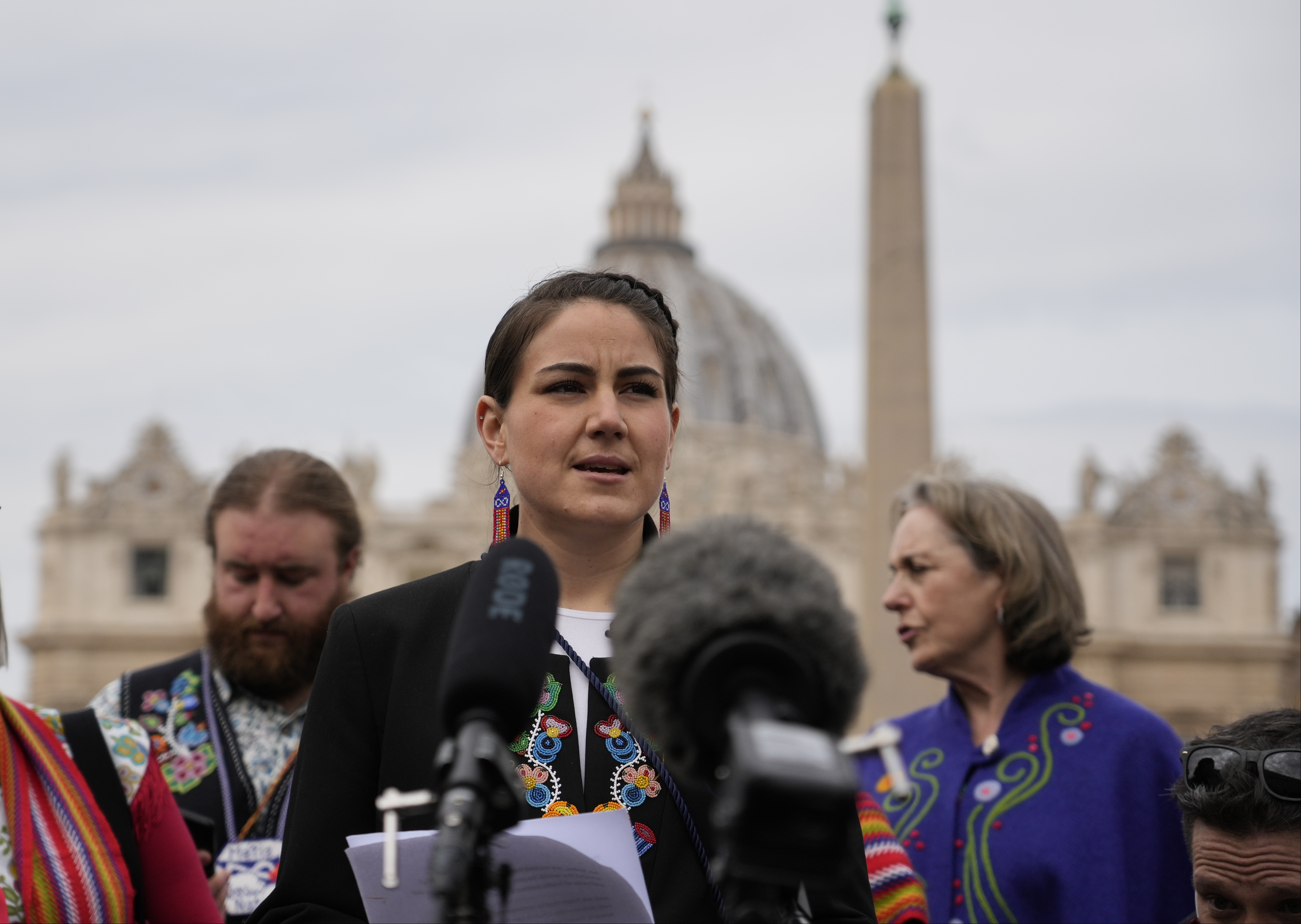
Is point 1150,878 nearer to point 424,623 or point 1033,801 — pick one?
point 1033,801

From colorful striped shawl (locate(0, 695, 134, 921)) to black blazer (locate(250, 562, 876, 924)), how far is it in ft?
1.96

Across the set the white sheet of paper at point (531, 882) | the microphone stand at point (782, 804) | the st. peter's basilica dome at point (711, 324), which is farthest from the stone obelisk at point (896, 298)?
the st. peter's basilica dome at point (711, 324)

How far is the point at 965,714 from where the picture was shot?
4.11 metres

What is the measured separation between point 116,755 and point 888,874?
56.8 inches

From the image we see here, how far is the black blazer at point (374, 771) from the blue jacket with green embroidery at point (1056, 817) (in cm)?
153

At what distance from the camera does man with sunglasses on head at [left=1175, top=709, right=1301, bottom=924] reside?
269 centimetres

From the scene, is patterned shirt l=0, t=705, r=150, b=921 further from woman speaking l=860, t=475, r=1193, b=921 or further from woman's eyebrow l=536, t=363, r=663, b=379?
woman speaking l=860, t=475, r=1193, b=921

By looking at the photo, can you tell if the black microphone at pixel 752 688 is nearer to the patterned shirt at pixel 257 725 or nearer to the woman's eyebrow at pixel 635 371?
the woman's eyebrow at pixel 635 371

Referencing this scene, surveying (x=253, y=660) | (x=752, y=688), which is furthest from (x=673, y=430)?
(x=253, y=660)

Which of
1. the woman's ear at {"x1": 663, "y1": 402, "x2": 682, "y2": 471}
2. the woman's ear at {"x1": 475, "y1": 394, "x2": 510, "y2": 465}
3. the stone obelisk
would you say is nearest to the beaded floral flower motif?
the woman's ear at {"x1": 663, "y1": 402, "x2": 682, "y2": 471}

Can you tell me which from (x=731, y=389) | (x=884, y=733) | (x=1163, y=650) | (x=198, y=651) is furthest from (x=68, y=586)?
(x=884, y=733)

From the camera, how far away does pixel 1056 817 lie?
12.2ft

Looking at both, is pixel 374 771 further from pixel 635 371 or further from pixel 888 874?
pixel 888 874

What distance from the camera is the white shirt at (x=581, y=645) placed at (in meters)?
2.34
